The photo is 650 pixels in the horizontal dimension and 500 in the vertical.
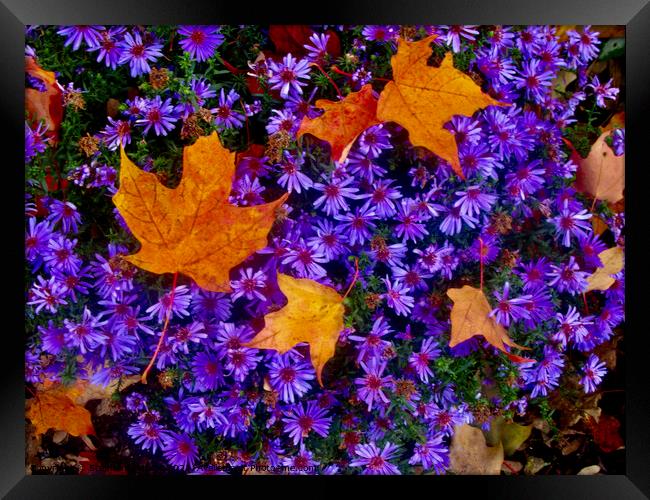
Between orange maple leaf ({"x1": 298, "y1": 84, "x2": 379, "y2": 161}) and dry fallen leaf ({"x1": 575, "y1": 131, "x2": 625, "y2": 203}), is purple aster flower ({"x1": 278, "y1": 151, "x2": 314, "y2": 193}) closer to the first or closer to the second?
orange maple leaf ({"x1": 298, "y1": 84, "x2": 379, "y2": 161})

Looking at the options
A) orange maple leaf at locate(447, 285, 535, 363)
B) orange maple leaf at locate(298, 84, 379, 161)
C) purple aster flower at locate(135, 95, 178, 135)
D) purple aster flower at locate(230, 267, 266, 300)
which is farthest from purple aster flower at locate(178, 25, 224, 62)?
orange maple leaf at locate(447, 285, 535, 363)

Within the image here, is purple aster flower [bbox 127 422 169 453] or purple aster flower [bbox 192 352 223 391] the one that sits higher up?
purple aster flower [bbox 192 352 223 391]

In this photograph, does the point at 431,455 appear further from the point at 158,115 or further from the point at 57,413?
the point at 158,115

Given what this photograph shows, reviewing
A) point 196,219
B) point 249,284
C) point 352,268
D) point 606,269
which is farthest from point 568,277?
point 196,219

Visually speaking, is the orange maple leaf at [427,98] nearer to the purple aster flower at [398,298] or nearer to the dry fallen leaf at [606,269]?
the purple aster flower at [398,298]
